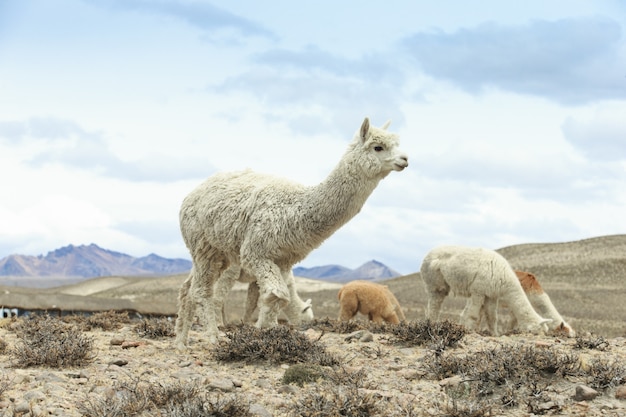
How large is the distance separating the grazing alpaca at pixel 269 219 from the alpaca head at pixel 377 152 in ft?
0.04

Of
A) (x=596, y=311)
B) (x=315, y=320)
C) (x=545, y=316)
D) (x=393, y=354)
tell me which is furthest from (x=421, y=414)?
(x=596, y=311)

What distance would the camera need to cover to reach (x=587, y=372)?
8.97 metres

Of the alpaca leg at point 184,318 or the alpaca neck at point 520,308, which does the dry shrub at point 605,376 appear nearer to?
the alpaca leg at point 184,318

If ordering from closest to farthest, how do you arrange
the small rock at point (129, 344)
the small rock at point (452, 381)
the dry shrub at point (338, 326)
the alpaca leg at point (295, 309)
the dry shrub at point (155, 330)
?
the small rock at point (452, 381) < the small rock at point (129, 344) < the dry shrub at point (338, 326) < the dry shrub at point (155, 330) < the alpaca leg at point (295, 309)

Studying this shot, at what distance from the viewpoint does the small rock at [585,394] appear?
323 inches

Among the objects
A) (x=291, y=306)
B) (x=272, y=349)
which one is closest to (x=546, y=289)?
(x=291, y=306)

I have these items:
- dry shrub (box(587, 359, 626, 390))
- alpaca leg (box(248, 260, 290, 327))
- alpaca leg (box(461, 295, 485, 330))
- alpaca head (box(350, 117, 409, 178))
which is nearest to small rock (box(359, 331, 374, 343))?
alpaca leg (box(248, 260, 290, 327))

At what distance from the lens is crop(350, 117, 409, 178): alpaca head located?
34.4ft

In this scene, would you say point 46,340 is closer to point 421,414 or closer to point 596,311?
point 421,414

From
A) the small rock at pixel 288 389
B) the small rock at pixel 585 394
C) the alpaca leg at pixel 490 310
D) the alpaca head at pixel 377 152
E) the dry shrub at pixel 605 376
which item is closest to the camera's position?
the small rock at pixel 585 394

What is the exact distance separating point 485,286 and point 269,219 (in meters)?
7.14

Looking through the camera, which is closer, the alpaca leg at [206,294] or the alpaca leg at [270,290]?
the alpaca leg at [270,290]

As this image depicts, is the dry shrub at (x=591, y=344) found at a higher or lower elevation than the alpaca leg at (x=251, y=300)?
lower

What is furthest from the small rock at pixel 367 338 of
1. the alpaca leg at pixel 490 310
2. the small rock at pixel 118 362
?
the alpaca leg at pixel 490 310
